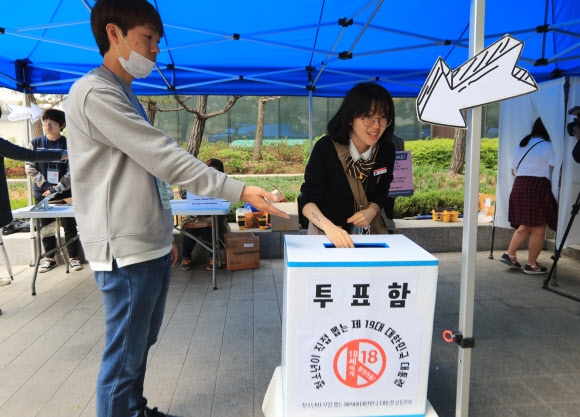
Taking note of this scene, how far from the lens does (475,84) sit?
121 centimetres

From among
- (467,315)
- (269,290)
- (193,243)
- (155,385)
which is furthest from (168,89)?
(467,315)

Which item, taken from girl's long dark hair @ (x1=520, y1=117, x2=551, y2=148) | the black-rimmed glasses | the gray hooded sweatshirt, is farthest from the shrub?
the gray hooded sweatshirt

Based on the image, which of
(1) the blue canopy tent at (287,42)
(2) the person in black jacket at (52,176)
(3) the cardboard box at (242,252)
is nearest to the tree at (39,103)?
(1) the blue canopy tent at (287,42)

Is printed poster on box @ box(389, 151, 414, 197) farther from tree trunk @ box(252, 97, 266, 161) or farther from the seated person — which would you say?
tree trunk @ box(252, 97, 266, 161)

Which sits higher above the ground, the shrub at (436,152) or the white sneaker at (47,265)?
the shrub at (436,152)

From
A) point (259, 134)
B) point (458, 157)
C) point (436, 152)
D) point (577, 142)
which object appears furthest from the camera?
point (259, 134)

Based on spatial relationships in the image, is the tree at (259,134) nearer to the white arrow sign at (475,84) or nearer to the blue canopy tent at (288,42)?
the blue canopy tent at (288,42)

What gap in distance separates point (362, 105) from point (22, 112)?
402 cm

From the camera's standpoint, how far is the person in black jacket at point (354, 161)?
5.33 ft

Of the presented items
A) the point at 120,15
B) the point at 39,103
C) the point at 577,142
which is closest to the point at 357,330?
the point at 120,15

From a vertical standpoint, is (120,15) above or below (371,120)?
above

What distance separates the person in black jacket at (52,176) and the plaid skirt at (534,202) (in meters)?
4.65

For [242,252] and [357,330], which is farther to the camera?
[242,252]

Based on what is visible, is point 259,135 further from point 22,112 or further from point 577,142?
point 577,142
